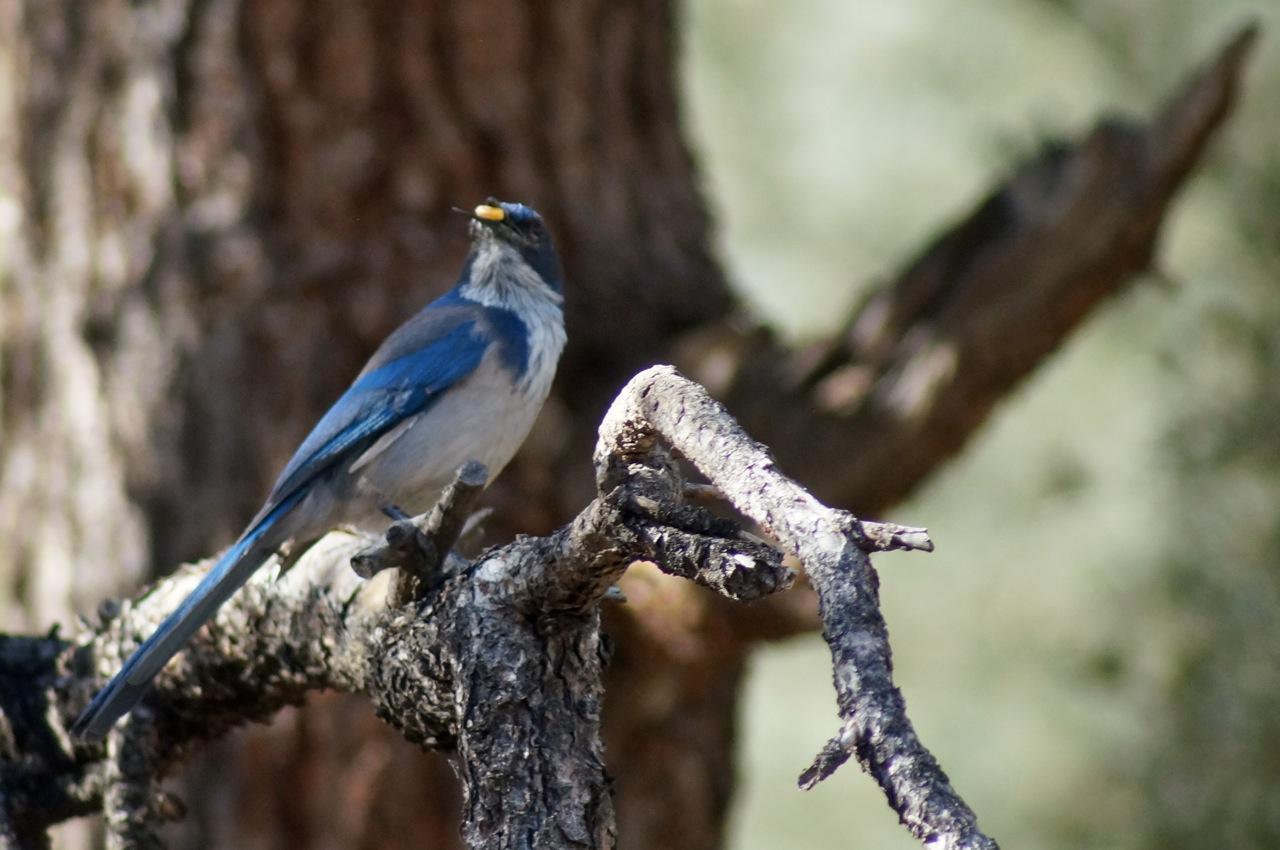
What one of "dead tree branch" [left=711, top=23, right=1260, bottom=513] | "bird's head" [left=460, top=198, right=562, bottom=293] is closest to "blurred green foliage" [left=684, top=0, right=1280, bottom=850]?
"dead tree branch" [left=711, top=23, right=1260, bottom=513]

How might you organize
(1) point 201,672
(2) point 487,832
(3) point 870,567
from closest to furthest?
(3) point 870,567 < (2) point 487,832 < (1) point 201,672

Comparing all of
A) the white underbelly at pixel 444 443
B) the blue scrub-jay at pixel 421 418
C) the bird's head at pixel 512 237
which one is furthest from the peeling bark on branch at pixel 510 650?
the bird's head at pixel 512 237

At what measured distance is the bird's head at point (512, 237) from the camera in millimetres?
4770

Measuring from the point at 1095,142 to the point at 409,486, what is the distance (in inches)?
89.3

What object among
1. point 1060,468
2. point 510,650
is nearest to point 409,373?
point 510,650

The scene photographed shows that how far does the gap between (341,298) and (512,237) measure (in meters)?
0.62

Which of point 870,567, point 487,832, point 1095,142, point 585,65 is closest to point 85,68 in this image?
point 585,65

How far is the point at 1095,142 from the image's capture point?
4.87 metres

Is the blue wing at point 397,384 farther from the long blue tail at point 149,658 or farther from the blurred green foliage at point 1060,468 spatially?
the blurred green foliage at point 1060,468

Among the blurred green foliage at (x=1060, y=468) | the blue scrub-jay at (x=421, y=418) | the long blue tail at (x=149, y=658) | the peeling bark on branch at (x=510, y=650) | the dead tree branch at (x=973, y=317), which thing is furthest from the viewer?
the blurred green foliage at (x=1060, y=468)

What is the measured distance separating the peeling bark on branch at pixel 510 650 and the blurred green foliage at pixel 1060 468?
112 inches

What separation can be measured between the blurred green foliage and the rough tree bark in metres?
0.72

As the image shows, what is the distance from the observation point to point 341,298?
5043 mm

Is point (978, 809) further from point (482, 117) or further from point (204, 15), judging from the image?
point (204, 15)
